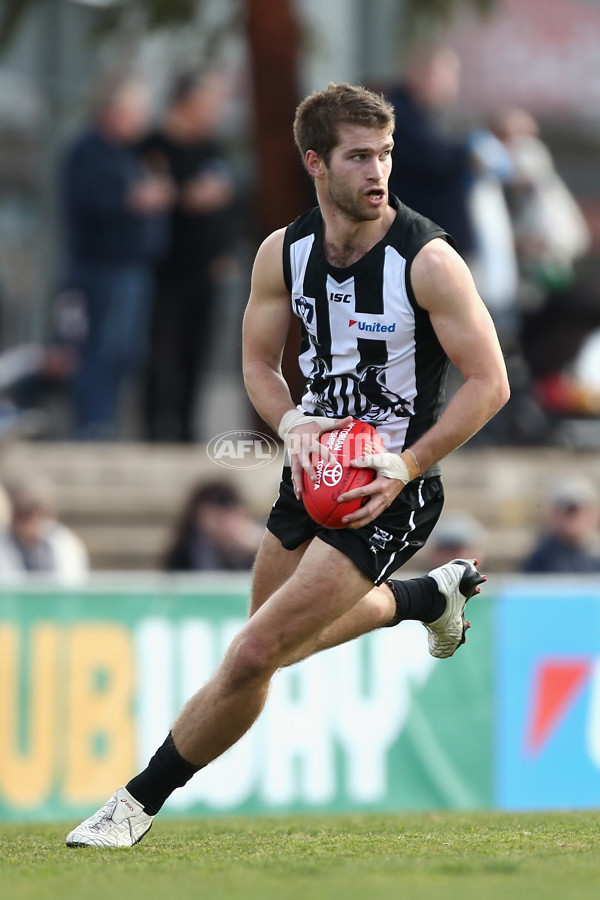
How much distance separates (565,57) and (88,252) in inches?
448

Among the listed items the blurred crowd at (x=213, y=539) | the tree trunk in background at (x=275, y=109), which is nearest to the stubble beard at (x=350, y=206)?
the blurred crowd at (x=213, y=539)

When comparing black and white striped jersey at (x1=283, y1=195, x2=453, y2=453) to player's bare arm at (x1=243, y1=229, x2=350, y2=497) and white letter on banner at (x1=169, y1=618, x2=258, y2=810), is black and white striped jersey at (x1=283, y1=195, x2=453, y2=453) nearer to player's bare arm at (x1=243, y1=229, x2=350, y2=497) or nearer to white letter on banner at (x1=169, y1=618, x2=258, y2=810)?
player's bare arm at (x1=243, y1=229, x2=350, y2=497)

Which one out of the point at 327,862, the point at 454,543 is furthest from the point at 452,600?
the point at 454,543

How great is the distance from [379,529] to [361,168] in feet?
4.22

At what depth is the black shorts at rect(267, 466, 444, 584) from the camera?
5.86m

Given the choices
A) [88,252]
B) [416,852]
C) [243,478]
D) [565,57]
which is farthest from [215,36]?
[416,852]

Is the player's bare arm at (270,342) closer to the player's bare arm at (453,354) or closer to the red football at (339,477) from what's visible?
the red football at (339,477)

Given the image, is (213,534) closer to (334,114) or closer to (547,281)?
(547,281)

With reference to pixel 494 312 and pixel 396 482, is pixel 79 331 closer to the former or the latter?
pixel 494 312

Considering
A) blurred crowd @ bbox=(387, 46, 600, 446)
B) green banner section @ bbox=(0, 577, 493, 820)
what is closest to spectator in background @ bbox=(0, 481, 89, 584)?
green banner section @ bbox=(0, 577, 493, 820)

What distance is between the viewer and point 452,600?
21.3ft

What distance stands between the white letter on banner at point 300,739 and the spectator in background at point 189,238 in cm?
397

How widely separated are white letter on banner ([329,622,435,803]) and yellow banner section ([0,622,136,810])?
4.15ft

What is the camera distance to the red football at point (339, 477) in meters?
5.80
